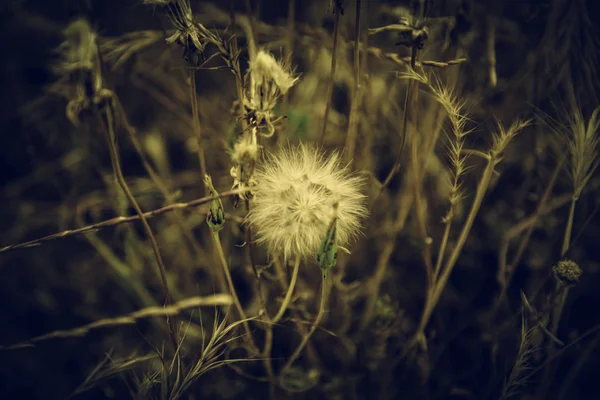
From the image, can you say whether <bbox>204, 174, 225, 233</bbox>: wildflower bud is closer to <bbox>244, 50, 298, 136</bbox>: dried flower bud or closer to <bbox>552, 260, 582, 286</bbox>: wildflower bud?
<bbox>244, 50, 298, 136</bbox>: dried flower bud

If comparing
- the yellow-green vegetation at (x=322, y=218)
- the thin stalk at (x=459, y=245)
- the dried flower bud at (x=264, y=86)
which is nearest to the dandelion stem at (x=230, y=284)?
the yellow-green vegetation at (x=322, y=218)

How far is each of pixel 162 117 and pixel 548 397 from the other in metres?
1.07

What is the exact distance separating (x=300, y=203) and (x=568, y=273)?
373 mm

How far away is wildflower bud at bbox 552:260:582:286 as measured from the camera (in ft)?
1.85

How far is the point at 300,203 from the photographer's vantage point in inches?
→ 22.6

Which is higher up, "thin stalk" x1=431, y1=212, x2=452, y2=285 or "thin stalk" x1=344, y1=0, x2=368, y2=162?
"thin stalk" x1=344, y1=0, x2=368, y2=162

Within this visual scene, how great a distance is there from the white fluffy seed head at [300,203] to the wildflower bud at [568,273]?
0.93ft

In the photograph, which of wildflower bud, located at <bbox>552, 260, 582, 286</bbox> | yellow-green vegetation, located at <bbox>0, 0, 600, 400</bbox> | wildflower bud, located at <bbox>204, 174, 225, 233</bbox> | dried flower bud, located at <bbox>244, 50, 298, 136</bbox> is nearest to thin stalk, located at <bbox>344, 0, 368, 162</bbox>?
yellow-green vegetation, located at <bbox>0, 0, 600, 400</bbox>

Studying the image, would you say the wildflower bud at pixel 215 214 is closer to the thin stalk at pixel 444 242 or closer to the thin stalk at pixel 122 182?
the thin stalk at pixel 122 182

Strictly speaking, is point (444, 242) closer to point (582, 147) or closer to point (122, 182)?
point (582, 147)

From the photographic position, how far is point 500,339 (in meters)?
0.77

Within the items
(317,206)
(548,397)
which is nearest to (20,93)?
(317,206)

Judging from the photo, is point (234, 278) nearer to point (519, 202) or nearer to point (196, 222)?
point (196, 222)

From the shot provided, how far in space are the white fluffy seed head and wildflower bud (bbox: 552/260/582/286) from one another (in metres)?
0.28
